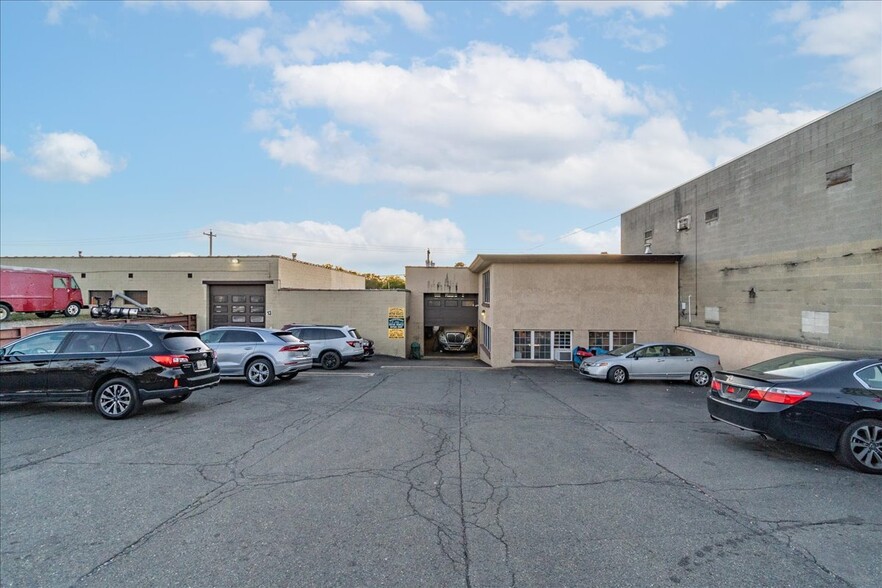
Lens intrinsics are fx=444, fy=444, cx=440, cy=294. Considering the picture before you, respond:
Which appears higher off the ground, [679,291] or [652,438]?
[679,291]

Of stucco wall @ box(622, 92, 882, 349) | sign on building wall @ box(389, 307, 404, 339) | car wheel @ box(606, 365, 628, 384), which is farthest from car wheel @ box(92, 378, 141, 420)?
sign on building wall @ box(389, 307, 404, 339)

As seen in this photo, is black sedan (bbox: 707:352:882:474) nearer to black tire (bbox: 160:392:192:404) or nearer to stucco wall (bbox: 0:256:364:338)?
black tire (bbox: 160:392:192:404)

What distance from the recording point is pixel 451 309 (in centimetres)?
2655

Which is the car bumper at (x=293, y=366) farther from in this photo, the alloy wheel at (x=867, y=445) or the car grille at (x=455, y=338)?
the car grille at (x=455, y=338)

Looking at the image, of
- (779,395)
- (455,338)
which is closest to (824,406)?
(779,395)

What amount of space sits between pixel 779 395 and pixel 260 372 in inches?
442

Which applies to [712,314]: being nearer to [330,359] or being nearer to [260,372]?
[330,359]

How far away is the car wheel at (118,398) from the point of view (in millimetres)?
7793

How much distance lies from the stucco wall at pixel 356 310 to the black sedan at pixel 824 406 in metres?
19.2

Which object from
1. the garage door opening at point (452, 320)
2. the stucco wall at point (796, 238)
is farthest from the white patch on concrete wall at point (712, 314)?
the garage door opening at point (452, 320)

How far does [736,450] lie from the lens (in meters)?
6.11

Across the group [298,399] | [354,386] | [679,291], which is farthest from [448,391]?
[679,291]

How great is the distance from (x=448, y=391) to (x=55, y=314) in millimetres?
23146

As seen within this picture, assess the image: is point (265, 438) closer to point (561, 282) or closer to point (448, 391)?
point (448, 391)
